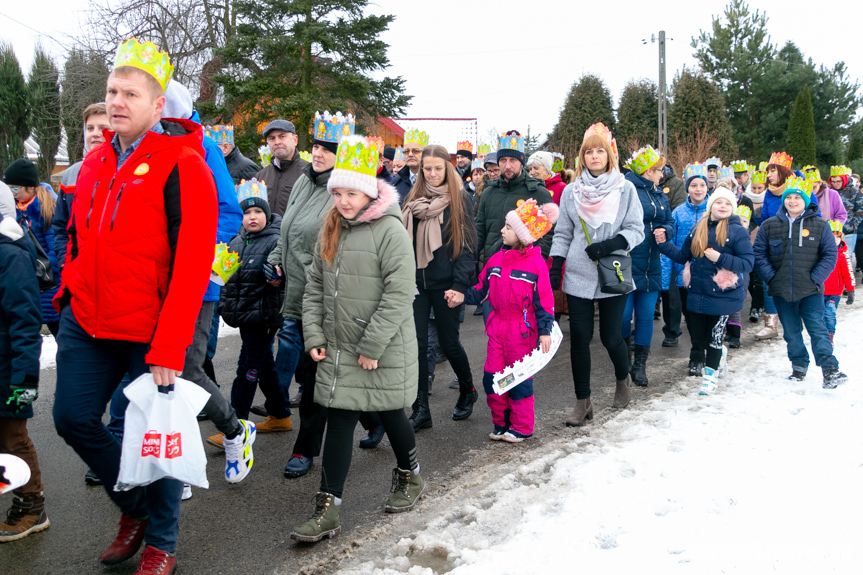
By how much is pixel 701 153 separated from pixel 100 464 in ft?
83.1

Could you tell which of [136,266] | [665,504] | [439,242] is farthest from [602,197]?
[136,266]

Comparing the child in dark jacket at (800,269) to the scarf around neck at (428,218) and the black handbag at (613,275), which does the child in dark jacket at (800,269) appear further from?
the scarf around neck at (428,218)

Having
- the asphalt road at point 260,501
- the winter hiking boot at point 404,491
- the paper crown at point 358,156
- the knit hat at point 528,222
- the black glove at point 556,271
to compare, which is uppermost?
the paper crown at point 358,156

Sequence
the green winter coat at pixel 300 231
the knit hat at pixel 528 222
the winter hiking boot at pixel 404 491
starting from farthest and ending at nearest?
the knit hat at pixel 528 222 < the green winter coat at pixel 300 231 < the winter hiking boot at pixel 404 491

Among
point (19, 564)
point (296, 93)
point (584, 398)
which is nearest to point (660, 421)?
point (584, 398)

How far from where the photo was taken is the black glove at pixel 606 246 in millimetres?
5484

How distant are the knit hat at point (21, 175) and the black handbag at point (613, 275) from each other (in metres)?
4.82

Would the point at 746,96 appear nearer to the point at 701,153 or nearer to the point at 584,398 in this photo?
the point at 701,153

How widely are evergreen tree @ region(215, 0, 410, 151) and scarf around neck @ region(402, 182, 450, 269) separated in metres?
18.9

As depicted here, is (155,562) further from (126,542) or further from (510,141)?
(510,141)

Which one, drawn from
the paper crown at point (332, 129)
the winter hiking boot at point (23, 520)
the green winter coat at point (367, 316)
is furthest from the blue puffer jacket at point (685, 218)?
the winter hiking boot at point (23, 520)

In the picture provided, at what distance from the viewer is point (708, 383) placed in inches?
241

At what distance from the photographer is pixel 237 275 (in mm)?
5254

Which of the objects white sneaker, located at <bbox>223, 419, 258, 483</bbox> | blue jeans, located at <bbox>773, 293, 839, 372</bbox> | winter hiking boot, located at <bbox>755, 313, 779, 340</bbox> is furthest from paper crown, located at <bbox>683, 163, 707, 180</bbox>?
white sneaker, located at <bbox>223, 419, 258, 483</bbox>
